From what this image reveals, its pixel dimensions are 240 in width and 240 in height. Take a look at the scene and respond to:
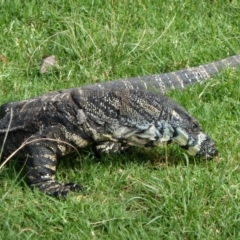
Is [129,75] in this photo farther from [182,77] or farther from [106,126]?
[106,126]

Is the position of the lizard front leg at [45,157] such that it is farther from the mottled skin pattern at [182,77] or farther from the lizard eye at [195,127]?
the mottled skin pattern at [182,77]

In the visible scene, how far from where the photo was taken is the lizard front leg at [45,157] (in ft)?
19.7

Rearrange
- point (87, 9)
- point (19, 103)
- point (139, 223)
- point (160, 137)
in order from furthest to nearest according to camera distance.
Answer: point (87, 9), point (19, 103), point (160, 137), point (139, 223)

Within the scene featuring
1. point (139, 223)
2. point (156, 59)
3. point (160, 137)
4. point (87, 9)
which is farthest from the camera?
point (87, 9)

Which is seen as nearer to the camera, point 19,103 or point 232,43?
point 19,103

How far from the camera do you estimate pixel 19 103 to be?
662 centimetres

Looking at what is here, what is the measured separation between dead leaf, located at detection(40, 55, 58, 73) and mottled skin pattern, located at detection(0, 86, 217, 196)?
167 cm

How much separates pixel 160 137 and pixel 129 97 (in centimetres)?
34

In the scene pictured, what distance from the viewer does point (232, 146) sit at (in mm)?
6453

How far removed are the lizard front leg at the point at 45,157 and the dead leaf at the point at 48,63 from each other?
5.94 feet

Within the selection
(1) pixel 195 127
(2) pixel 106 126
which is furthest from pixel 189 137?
(2) pixel 106 126

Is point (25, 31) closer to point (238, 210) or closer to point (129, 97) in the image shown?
point (129, 97)

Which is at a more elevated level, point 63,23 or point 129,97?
point 129,97

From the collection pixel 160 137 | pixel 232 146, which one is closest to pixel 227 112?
pixel 232 146
